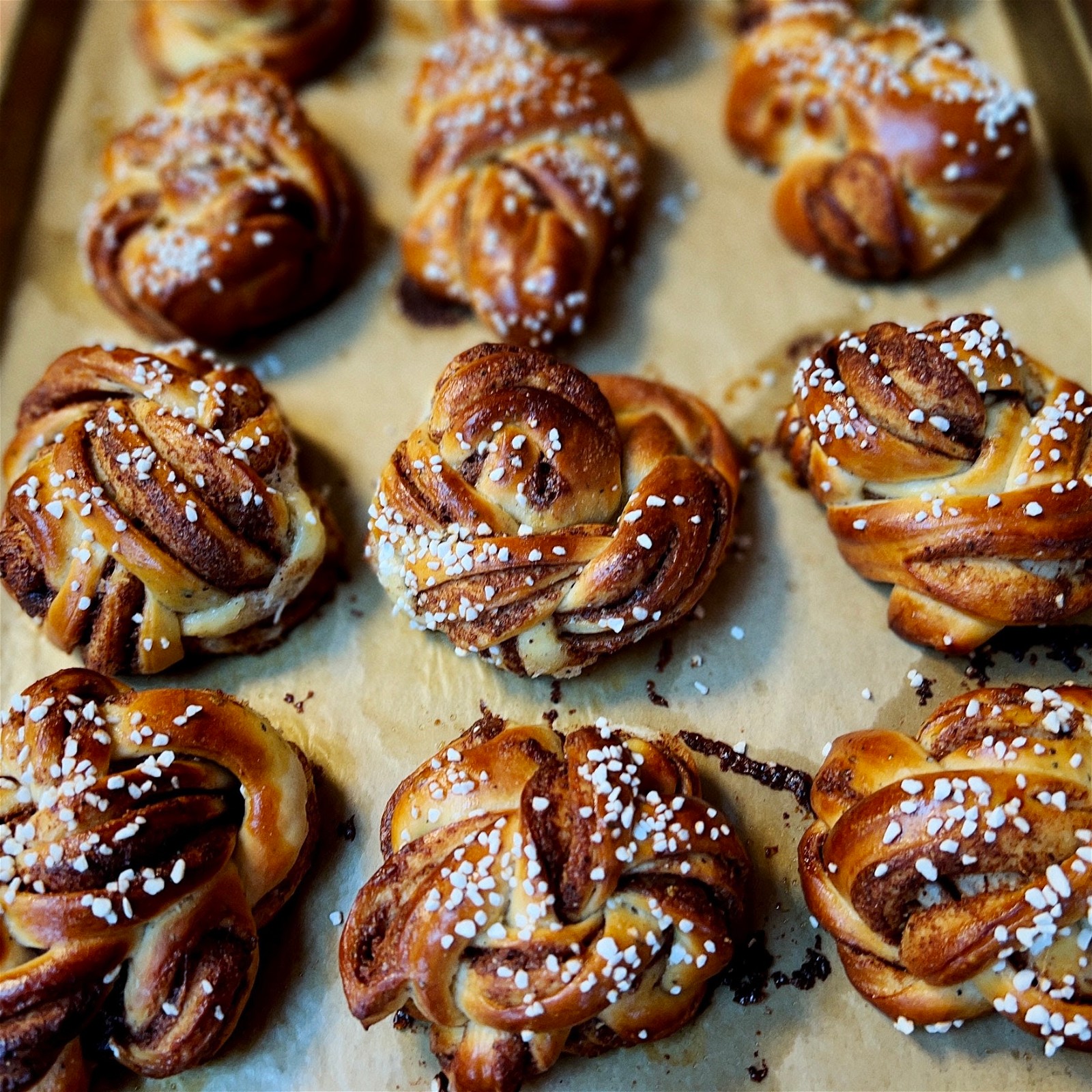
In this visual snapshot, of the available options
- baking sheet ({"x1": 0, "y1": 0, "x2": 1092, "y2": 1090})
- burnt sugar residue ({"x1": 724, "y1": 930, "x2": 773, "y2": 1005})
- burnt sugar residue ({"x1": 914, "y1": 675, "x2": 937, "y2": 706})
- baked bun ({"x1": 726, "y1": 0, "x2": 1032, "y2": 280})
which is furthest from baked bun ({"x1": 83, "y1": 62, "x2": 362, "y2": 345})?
burnt sugar residue ({"x1": 724, "y1": 930, "x2": 773, "y2": 1005})

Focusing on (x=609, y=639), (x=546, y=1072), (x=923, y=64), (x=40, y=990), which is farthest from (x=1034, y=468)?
(x=40, y=990)

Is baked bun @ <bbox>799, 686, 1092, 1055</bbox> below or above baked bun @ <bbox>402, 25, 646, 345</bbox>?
below

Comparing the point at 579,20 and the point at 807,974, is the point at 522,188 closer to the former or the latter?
the point at 579,20

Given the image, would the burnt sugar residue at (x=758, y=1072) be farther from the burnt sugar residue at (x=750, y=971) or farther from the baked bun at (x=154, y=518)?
the baked bun at (x=154, y=518)

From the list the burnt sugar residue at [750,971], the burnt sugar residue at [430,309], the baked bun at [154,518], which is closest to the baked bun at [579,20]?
the burnt sugar residue at [430,309]

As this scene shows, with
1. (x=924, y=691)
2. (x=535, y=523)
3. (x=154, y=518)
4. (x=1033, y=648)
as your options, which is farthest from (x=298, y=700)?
(x=1033, y=648)

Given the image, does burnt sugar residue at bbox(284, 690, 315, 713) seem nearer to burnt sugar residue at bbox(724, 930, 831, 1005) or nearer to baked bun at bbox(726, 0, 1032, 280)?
burnt sugar residue at bbox(724, 930, 831, 1005)
